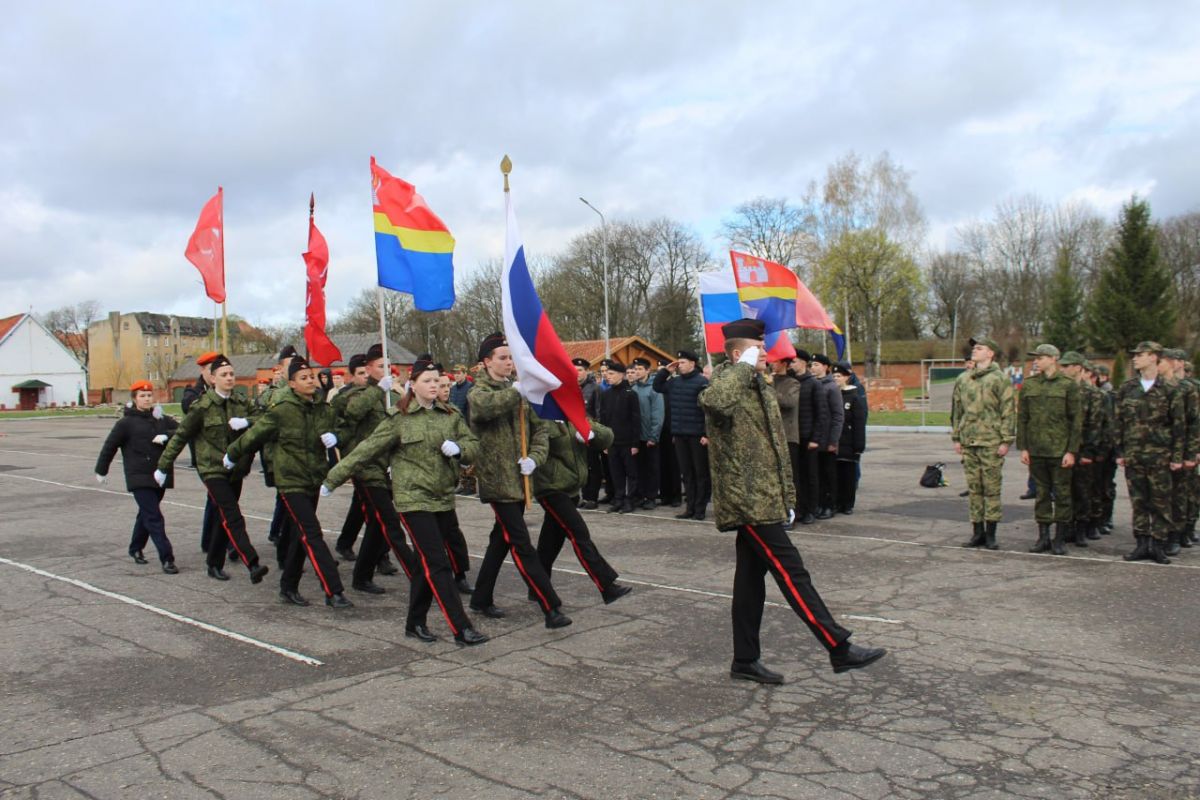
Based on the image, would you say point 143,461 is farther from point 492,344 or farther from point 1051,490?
point 1051,490

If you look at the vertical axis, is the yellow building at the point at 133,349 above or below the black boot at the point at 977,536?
above

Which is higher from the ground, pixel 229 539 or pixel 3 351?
pixel 3 351

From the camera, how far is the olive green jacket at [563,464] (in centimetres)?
661

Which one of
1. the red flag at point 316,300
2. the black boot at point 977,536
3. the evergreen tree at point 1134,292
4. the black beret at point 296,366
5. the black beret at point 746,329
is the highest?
the evergreen tree at point 1134,292

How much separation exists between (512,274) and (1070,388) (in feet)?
17.9

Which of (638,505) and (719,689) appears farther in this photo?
(638,505)

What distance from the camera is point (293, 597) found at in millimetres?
7359

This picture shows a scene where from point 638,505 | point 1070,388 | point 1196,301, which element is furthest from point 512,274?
point 1196,301

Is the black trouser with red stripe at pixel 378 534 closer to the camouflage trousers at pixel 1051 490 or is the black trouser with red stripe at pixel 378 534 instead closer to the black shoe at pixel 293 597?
the black shoe at pixel 293 597

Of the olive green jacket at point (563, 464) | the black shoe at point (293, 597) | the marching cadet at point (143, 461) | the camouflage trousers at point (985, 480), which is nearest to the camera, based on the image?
the olive green jacket at point (563, 464)

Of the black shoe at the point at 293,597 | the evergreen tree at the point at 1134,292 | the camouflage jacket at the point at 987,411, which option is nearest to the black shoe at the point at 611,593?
the black shoe at the point at 293,597

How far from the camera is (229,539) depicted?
8.34m

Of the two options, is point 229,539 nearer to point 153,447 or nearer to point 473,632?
point 153,447

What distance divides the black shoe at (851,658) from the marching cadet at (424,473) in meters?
2.27
